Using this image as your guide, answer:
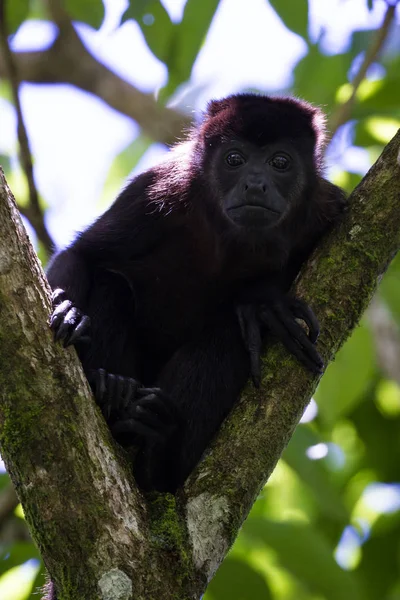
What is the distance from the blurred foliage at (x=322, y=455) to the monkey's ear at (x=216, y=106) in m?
0.40

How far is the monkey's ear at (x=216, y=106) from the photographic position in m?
3.89

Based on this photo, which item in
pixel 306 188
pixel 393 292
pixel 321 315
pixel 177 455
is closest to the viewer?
pixel 321 315

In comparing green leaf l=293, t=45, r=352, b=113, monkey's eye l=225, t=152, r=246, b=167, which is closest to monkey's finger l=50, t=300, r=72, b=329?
monkey's eye l=225, t=152, r=246, b=167

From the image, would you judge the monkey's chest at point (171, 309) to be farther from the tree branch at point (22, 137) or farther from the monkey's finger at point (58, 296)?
the tree branch at point (22, 137)

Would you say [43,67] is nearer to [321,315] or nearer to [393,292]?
[393,292]

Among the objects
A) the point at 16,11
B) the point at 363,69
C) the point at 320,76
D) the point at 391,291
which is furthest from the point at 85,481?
the point at 363,69

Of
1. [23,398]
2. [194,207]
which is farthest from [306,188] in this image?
[23,398]

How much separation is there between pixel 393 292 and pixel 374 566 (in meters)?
1.44

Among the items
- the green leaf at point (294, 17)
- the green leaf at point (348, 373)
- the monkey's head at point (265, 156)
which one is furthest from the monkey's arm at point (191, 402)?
the green leaf at point (294, 17)

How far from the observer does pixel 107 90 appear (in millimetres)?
6387

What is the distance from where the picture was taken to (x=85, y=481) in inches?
91.0

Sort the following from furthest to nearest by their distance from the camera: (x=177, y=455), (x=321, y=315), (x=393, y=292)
→ (x=393, y=292)
(x=177, y=455)
(x=321, y=315)

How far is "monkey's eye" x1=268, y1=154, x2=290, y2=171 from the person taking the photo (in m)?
3.73

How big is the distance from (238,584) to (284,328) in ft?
3.19
